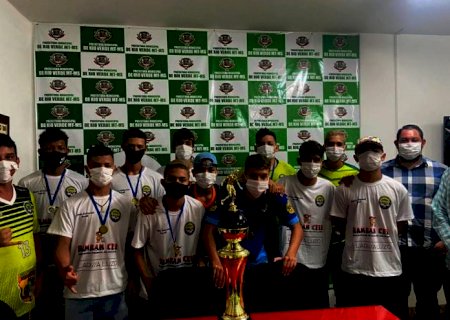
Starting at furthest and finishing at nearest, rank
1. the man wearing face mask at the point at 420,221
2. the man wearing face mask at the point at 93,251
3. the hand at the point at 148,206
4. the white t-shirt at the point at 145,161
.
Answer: the white t-shirt at the point at 145,161 < the man wearing face mask at the point at 420,221 < the hand at the point at 148,206 < the man wearing face mask at the point at 93,251

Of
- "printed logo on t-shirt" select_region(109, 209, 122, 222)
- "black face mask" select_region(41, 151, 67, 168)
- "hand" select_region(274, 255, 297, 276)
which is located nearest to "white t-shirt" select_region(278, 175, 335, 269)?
Answer: "hand" select_region(274, 255, 297, 276)

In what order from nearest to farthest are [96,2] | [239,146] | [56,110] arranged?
[96,2], [56,110], [239,146]

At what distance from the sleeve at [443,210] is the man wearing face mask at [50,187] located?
94.7 inches

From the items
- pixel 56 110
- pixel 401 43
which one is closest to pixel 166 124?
pixel 56 110

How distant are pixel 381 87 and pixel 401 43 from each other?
0.51 m

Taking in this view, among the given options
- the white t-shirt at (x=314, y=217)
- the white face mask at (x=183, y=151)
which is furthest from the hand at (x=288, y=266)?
the white face mask at (x=183, y=151)

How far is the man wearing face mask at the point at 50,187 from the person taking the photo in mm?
2654

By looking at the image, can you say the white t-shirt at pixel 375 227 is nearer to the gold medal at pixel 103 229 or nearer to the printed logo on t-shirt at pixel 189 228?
the printed logo on t-shirt at pixel 189 228

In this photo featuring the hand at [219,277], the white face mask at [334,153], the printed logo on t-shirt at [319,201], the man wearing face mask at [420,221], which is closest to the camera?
the hand at [219,277]

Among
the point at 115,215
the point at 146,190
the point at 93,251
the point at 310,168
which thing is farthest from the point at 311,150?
the point at 93,251

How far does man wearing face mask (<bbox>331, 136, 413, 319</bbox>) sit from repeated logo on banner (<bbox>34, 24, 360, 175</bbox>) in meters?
1.49

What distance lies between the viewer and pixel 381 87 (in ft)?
13.5

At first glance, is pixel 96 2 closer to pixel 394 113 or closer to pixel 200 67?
pixel 200 67

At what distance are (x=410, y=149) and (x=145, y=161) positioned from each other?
7.30ft
